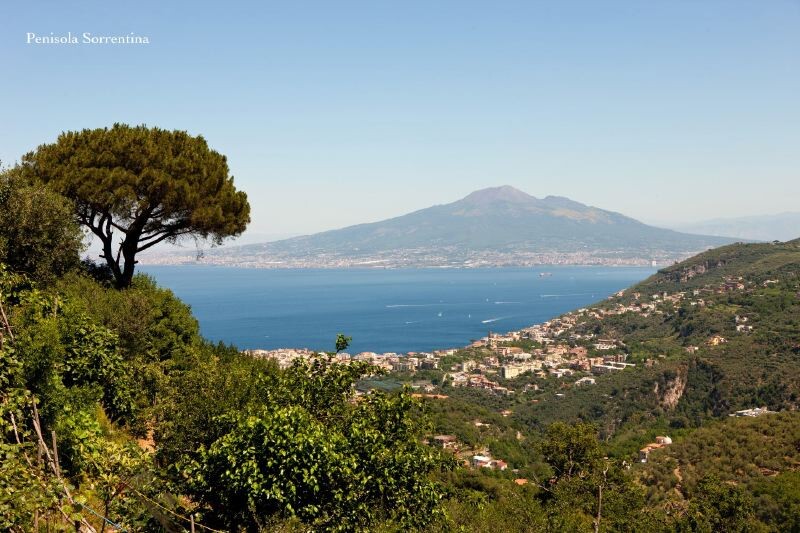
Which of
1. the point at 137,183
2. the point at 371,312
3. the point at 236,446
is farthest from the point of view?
the point at 371,312

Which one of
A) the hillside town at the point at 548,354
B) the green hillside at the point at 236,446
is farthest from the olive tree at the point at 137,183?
the hillside town at the point at 548,354

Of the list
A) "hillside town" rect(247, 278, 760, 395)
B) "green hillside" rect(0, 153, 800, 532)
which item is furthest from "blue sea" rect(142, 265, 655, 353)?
"green hillside" rect(0, 153, 800, 532)

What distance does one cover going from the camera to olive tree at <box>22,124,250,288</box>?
627 inches

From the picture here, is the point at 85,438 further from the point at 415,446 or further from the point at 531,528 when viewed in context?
the point at 531,528

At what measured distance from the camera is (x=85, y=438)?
698cm

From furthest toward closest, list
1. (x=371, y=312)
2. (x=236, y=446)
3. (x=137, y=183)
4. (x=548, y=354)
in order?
(x=371, y=312), (x=548, y=354), (x=137, y=183), (x=236, y=446)

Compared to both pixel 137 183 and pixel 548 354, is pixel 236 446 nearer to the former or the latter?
pixel 137 183

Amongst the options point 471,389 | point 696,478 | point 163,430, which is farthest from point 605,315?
point 163,430

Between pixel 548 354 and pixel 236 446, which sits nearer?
pixel 236 446

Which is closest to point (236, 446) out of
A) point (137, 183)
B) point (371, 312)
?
point (137, 183)

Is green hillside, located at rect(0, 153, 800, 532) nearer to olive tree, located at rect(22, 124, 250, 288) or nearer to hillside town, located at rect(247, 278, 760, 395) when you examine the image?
olive tree, located at rect(22, 124, 250, 288)

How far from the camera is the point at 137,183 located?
1633 cm

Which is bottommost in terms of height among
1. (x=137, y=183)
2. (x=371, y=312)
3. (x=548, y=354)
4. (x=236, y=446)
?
(x=548, y=354)

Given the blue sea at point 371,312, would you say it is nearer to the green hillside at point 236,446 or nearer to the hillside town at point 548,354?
the hillside town at point 548,354
